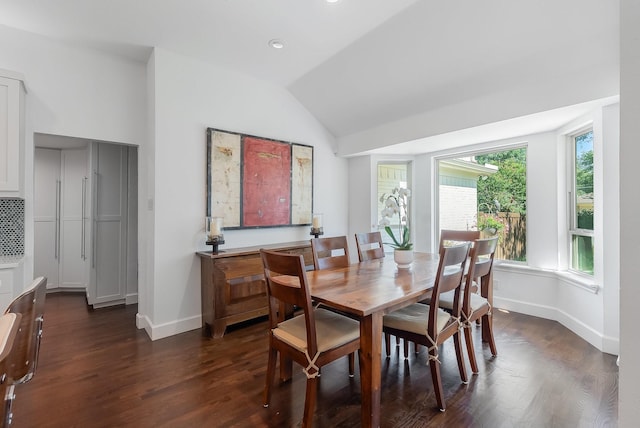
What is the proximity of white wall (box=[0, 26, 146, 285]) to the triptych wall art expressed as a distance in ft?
2.98

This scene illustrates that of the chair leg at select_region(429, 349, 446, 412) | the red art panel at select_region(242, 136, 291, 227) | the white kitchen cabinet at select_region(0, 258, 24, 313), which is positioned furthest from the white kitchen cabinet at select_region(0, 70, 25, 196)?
the chair leg at select_region(429, 349, 446, 412)

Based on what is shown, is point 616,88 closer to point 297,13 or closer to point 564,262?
point 564,262

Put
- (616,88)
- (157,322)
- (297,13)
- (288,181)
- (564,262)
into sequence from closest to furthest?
1. (616,88)
2. (297,13)
3. (157,322)
4. (564,262)
5. (288,181)

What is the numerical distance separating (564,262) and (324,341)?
122 inches

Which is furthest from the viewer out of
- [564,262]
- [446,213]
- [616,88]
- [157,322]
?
[446,213]

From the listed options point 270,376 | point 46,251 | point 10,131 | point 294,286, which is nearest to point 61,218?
point 46,251

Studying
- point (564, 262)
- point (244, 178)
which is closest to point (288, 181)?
point (244, 178)

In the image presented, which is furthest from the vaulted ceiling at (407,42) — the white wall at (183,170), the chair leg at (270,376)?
the chair leg at (270,376)

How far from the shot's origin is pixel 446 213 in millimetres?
4492

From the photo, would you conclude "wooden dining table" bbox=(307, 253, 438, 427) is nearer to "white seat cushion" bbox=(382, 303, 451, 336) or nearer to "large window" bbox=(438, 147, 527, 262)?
"white seat cushion" bbox=(382, 303, 451, 336)

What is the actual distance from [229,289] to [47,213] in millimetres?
3643

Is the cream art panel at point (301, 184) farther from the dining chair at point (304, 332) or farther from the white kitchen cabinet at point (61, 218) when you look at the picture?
Result: the white kitchen cabinet at point (61, 218)

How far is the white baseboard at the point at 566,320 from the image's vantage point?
102 inches

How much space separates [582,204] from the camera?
10.5 feet
